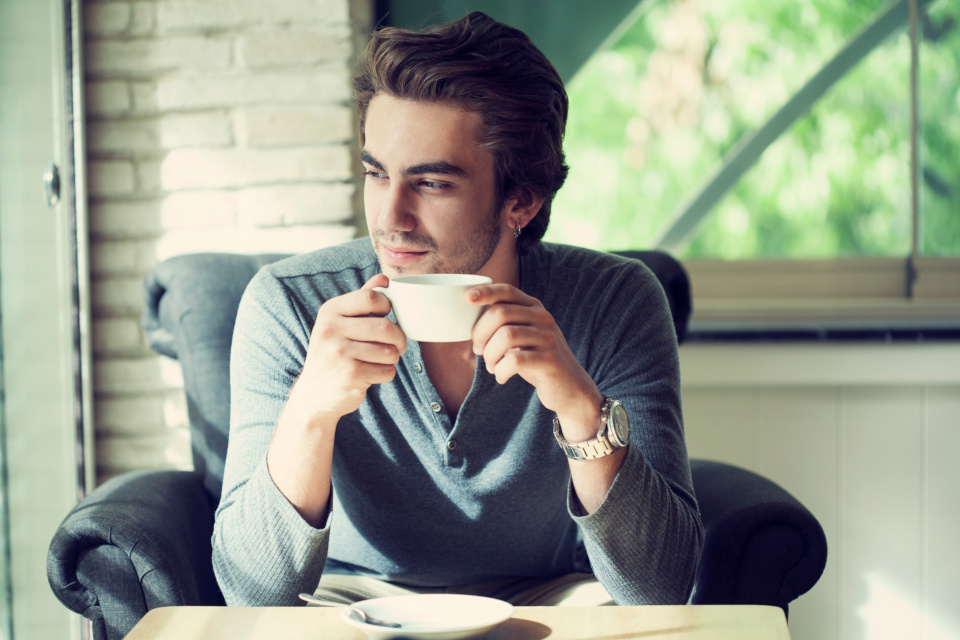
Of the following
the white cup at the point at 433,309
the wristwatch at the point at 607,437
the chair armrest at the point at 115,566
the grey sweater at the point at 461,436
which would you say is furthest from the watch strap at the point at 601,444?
the chair armrest at the point at 115,566

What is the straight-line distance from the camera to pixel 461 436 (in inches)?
49.6

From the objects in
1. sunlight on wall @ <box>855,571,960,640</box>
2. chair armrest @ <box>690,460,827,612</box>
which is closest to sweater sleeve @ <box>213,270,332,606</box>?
chair armrest @ <box>690,460,827,612</box>

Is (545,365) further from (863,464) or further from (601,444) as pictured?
(863,464)

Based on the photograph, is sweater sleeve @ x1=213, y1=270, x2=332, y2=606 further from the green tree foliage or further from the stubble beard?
the green tree foliage

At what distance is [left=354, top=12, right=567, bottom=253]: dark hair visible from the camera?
1.24m

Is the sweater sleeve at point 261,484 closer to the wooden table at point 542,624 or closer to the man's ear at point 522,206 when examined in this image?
the wooden table at point 542,624

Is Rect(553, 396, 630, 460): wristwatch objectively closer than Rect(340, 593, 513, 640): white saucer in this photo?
No

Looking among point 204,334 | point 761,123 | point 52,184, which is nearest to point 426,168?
point 204,334

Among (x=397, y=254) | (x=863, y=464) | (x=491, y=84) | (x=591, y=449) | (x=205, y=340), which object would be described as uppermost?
(x=491, y=84)

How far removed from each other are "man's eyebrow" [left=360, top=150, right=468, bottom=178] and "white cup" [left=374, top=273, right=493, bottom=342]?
13.6 inches

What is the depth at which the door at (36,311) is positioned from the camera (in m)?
1.66

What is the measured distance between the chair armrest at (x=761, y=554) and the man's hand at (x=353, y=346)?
0.62 metres

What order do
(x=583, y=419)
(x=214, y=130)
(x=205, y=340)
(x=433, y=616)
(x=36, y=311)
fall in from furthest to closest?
Answer: (x=214, y=130) < (x=36, y=311) < (x=205, y=340) < (x=583, y=419) < (x=433, y=616)

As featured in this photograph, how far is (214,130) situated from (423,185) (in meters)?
1.01
